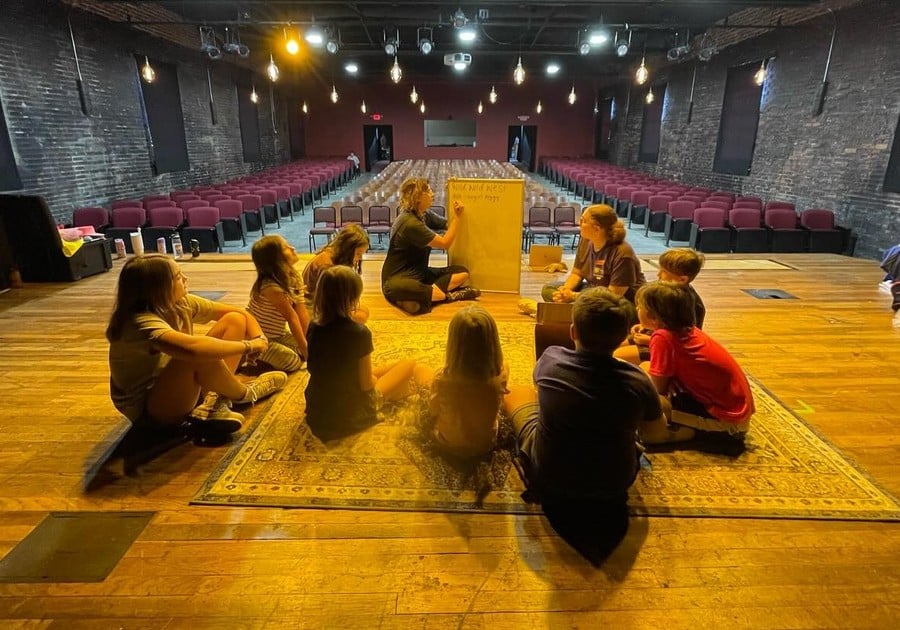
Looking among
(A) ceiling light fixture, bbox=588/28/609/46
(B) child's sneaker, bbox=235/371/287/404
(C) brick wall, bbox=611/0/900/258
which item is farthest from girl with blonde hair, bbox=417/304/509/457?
(A) ceiling light fixture, bbox=588/28/609/46

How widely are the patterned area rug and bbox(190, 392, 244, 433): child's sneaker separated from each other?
0.35 feet

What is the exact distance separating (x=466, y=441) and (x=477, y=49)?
685 inches

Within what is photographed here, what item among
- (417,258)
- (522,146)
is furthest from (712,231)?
(522,146)

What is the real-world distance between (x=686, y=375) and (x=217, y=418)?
7.57ft

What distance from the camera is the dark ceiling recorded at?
1081 cm

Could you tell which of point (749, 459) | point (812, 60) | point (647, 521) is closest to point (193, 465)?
point (647, 521)

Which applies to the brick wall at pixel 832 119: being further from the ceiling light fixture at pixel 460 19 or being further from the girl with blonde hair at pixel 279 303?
the girl with blonde hair at pixel 279 303

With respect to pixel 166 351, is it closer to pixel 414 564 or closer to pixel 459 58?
pixel 414 564

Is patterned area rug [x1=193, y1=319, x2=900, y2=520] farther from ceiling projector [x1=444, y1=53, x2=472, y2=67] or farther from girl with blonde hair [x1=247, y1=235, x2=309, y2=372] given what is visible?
ceiling projector [x1=444, y1=53, x2=472, y2=67]

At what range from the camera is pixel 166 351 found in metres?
2.29

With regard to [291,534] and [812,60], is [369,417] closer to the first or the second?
[291,534]

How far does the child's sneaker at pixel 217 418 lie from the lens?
105 inches

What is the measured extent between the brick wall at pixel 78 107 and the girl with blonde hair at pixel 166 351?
667 cm

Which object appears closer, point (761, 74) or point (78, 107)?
point (78, 107)
